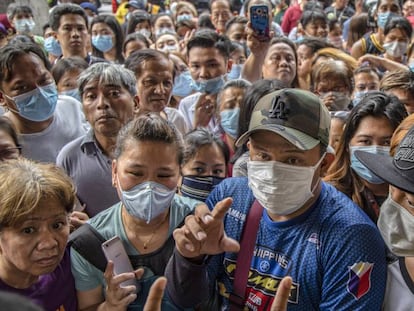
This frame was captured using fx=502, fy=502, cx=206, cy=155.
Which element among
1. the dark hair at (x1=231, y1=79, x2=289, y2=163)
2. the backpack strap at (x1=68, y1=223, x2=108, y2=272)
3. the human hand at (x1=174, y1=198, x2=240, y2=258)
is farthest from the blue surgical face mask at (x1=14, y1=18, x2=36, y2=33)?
the human hand at (x1=174, y1=198, x2=240, y2=258)

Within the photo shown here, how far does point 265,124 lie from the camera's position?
6.65 feet

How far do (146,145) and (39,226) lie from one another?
23.8 inches

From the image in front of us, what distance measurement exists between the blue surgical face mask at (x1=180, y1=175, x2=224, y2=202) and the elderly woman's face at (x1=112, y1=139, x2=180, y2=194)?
593 millimetres

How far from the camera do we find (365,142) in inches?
108

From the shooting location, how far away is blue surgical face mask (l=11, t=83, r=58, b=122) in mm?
3369

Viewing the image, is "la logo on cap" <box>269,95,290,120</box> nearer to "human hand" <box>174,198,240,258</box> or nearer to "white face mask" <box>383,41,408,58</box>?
"human hand" <box>174,198,240,258</box>

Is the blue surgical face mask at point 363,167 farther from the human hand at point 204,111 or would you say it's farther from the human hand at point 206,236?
the human hand at point 204,111

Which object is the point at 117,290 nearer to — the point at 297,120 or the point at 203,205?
the point at 203,205

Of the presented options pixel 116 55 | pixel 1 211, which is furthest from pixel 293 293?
pixel 116 55

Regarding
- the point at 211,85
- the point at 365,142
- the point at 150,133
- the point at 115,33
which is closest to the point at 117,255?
the point at 150,133

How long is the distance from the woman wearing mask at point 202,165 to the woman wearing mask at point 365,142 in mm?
694

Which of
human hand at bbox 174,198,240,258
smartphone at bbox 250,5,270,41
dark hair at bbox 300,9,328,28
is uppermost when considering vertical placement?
smartphone at bbox 250,5,270,41

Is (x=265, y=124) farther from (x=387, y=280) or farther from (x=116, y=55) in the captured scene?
(x=116, y=55)

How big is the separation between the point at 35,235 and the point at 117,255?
1.12 ft
